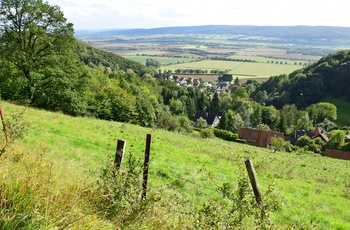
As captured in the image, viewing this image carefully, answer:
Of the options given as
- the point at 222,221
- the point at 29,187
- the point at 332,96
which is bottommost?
the point at 332,96

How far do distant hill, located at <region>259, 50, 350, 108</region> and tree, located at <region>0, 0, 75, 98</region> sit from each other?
10003cm

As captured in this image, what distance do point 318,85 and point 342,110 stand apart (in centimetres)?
1372

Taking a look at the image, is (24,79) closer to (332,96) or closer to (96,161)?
(96,161)

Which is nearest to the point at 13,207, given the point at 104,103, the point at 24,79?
the point at 24,79

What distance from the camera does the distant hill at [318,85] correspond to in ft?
371

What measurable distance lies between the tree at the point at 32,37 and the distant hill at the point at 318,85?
10003 centimetres

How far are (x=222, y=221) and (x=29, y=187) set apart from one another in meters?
2.96

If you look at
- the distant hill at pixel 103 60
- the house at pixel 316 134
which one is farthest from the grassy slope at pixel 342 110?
the distant hill at pixel 103 60

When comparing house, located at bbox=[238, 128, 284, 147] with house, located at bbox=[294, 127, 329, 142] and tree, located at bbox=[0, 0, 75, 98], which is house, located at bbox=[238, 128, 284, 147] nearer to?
house, located at bbox=[294, 127, 329, 142]

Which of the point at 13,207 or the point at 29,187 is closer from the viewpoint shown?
the point at 13,207

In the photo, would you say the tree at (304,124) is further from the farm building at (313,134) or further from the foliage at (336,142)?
the foliage at (336,142)

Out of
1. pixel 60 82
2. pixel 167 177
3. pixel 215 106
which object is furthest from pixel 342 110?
pixel 167 177

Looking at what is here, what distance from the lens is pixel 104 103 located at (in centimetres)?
3759

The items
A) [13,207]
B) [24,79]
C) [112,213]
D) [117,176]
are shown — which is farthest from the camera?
[24,79]
